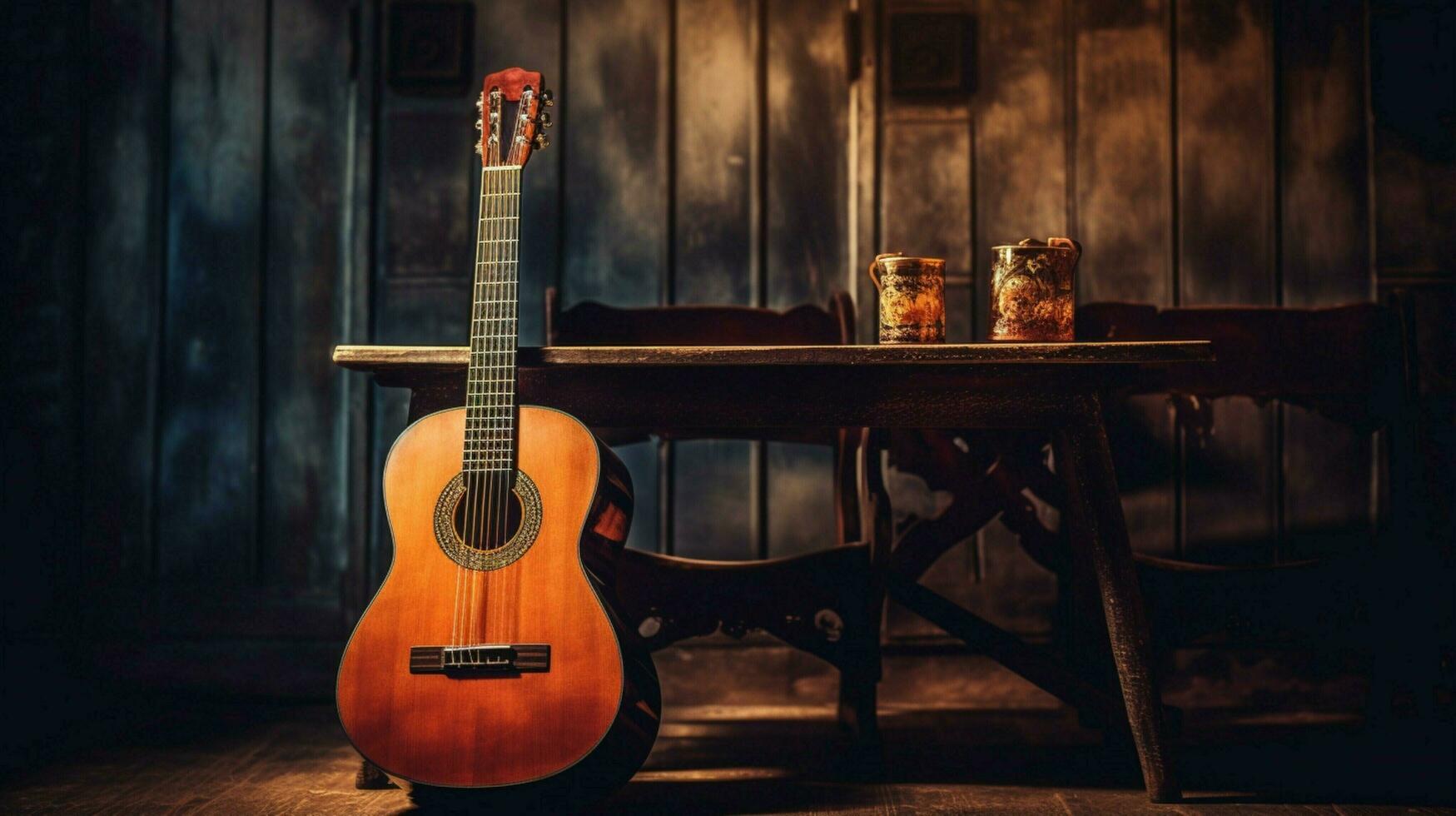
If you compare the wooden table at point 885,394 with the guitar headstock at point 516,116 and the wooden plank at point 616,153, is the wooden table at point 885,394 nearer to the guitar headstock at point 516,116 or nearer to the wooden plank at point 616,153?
the guitar headstock at point 516,116

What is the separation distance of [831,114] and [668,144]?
1.63ft

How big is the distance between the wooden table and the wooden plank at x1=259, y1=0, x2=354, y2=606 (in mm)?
1247

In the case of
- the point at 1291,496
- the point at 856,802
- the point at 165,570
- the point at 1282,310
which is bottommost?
the point at 856,802

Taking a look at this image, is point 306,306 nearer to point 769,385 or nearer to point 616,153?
point 616,153

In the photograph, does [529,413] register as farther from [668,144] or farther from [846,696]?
[668,144]

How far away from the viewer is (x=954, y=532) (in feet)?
8.40

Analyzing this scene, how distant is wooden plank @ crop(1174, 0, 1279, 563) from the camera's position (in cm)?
316

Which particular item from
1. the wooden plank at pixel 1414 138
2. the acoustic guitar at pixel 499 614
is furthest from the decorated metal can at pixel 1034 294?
Result: the wooden plank at pixel 1414 138

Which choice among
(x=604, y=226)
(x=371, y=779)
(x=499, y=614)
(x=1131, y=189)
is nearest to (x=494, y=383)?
(x=499, y=614)

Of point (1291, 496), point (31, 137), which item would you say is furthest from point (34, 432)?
point (1291, 496)

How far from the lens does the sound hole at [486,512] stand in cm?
198

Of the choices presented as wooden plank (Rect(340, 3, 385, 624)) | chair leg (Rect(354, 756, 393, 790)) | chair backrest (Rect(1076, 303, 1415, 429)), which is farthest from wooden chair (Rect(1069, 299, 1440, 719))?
wooden plank (Rect(340, 3, 385, 624))

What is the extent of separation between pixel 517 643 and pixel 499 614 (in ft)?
0.20

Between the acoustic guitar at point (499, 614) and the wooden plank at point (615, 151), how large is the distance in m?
1.16
